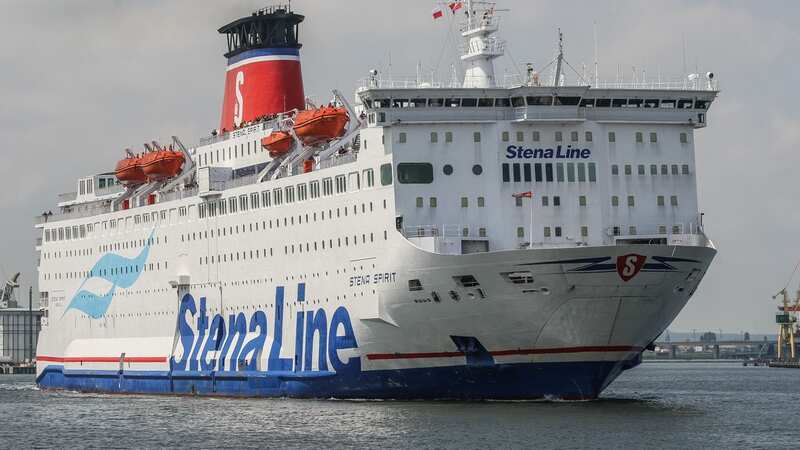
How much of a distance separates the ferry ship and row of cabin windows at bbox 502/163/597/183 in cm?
4

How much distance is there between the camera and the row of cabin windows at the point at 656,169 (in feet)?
135

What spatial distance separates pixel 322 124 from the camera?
149 feet

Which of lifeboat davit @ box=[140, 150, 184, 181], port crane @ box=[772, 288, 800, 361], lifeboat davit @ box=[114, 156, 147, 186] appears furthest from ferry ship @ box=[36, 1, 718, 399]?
port crane @ box=[772, 288, 800, 361]

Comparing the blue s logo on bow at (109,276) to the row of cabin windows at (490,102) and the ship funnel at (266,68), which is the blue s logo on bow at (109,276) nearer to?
the ship funnel at (266,68)

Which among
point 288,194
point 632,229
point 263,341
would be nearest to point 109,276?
point 263,341

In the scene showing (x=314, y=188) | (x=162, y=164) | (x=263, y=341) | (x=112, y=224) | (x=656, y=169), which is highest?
(x=162, y=164)

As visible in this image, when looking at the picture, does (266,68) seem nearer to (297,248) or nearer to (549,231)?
(297,248)

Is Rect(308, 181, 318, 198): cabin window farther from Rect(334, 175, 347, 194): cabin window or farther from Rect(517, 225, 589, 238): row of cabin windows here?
Rect(517, 225, 589, 238): row of cabin windows

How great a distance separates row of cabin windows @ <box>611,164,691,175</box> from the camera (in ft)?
135

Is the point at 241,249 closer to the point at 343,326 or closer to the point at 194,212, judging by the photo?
the point at 194,212

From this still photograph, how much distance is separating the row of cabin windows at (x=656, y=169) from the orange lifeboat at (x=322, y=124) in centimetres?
892

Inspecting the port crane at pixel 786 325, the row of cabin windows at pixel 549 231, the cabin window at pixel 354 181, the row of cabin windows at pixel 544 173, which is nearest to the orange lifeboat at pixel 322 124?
the cabin window at pixel 354 181

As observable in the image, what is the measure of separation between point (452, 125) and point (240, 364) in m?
12.2

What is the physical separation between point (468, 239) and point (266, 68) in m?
17.2
